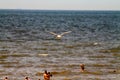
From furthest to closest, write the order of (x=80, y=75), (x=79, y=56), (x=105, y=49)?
(x=105, y=49)
(x=79, y=56)
(x=80, y=75)

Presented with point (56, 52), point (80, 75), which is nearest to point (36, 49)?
point (56, 52)

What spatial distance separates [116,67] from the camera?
40.8m

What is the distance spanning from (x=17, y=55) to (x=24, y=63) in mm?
6358

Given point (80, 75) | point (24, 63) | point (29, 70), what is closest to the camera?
point (80, 75)

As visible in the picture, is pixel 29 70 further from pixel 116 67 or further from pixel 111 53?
pixel 111 53

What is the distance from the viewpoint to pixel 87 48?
56531 mm

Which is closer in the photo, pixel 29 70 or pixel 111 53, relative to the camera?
pixel 29 70

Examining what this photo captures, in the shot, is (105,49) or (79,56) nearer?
(79,56)

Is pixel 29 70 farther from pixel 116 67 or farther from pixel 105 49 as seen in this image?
pixel 105 49

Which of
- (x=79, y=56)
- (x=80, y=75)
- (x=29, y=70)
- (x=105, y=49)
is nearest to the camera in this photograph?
(x=80, y=75)

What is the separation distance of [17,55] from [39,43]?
48.9ft

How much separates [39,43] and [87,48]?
10633 mm

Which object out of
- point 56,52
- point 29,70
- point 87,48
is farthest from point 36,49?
point 29,70

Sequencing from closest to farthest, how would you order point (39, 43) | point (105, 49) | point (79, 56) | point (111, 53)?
point (79, 56) < point (111, 53) < point (105, 49) < point (39, 43)
